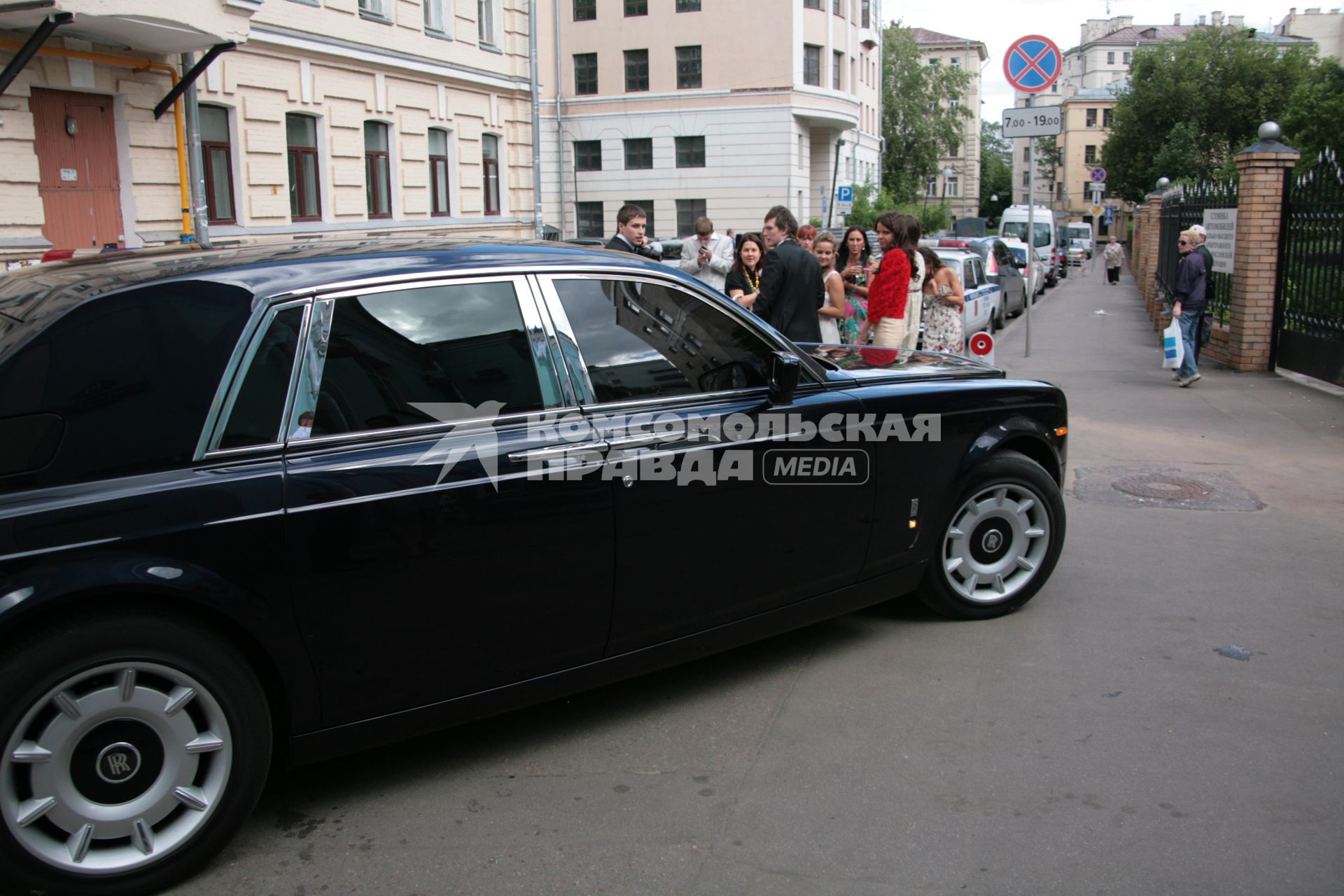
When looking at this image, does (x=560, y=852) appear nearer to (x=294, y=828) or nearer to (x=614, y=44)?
(x=294, y=828)

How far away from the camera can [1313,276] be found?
12.6 m

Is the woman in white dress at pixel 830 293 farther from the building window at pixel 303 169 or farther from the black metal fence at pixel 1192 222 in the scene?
the building window at pixel 303 169

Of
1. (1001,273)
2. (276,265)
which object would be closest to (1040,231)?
(1001,273)

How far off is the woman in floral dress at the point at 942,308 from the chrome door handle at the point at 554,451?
670 cm

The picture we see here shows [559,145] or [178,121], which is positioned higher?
[559,145]

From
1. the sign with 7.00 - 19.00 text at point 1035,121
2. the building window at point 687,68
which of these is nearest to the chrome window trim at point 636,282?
the sign with 7.00 - 19.00 text at point 1035,121

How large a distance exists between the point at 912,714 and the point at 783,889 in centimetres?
134

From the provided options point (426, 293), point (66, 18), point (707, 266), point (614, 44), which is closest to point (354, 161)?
point (66, 18)

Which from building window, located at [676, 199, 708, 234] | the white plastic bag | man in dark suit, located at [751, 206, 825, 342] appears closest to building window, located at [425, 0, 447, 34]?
the white plastic bag

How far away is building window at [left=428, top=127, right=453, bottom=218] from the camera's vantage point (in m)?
25.5

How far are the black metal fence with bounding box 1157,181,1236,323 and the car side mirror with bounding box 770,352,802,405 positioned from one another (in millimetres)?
10292

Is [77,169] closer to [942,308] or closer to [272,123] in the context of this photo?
[272,123]

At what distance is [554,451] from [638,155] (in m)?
49.4

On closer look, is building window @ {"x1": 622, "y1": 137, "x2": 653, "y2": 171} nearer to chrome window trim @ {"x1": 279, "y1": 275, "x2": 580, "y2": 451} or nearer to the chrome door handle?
chrome window trim @ {"x1": 279, "y1": 275, "x2": 580, "y2": 451}
